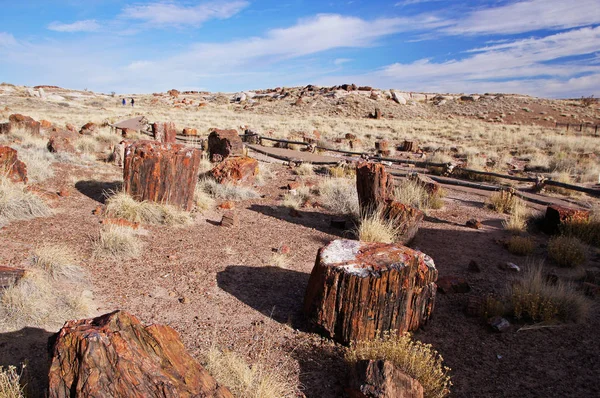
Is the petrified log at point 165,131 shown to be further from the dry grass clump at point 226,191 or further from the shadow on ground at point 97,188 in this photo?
the dry grass clump at point 226,191

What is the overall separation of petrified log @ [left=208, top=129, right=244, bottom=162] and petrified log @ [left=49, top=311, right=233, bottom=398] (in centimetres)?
1184

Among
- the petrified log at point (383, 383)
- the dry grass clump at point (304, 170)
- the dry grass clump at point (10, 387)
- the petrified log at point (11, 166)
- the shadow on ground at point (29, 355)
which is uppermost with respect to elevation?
the petrified log at point (11, 166)

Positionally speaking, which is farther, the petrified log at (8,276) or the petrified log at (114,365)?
the petrified log at (8,276)

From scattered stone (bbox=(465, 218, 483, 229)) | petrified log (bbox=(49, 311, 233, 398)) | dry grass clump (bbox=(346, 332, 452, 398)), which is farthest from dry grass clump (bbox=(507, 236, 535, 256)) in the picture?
petrified log (bbox=(49, 311, 233, 398))

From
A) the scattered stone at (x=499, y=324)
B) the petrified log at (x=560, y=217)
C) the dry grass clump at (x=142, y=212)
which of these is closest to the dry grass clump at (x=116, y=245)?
the dry grass clump at (x=142, y=212)

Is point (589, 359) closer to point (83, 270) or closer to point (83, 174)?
point (83, 270)

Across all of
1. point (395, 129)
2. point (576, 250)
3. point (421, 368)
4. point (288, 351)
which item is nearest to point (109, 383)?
point (288, 351)

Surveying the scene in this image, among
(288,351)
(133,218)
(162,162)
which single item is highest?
(162,162)

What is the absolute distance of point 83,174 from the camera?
35.1 feet

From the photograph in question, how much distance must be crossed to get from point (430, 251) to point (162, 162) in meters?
5.12

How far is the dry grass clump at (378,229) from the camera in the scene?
7105mm

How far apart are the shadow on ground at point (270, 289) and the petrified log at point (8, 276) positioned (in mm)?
2199

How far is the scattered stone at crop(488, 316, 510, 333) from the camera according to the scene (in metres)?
4.74

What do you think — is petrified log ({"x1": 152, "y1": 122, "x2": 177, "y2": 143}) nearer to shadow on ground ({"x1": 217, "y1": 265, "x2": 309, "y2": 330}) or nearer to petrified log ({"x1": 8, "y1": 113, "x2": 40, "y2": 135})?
petrified log ({"x1": 8, "y1": 113, "x2": 40, "y2": 135})
